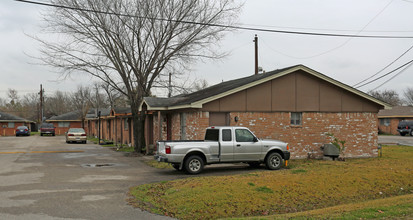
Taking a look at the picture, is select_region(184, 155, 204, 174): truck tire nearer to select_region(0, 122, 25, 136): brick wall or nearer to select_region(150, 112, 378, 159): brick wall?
select_region(150, 112, 378, 159): brick wall

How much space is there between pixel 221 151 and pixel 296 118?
21.4ft

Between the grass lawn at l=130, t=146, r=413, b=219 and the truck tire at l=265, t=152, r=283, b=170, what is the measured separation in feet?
4.02

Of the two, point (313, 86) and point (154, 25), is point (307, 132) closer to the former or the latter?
point (313, 86)

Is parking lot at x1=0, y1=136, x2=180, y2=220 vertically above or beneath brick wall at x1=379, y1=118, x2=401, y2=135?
beneath

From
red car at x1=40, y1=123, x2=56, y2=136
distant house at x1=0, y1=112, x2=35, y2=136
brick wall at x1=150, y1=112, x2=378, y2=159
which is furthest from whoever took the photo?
distant house at x1=0, y1=112, x2=35, y2=136

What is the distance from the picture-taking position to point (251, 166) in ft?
52.9

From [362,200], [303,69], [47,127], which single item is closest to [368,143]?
A: [303,69]

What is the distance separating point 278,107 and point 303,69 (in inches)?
89.8

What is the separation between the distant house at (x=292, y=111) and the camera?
58.3 ft

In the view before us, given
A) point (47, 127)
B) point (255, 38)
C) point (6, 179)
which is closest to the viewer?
point (6, 179)

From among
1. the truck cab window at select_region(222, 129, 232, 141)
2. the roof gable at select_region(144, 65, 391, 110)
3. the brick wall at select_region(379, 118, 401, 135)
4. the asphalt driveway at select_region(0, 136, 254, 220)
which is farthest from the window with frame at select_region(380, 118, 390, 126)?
the truck cab window at select_region(222, 129, 232, 141)

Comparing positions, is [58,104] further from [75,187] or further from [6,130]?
[75,187]

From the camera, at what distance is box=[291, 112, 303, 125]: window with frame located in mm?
19062

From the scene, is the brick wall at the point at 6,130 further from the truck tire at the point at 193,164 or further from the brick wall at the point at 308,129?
the truck tire at the point at 193,164
